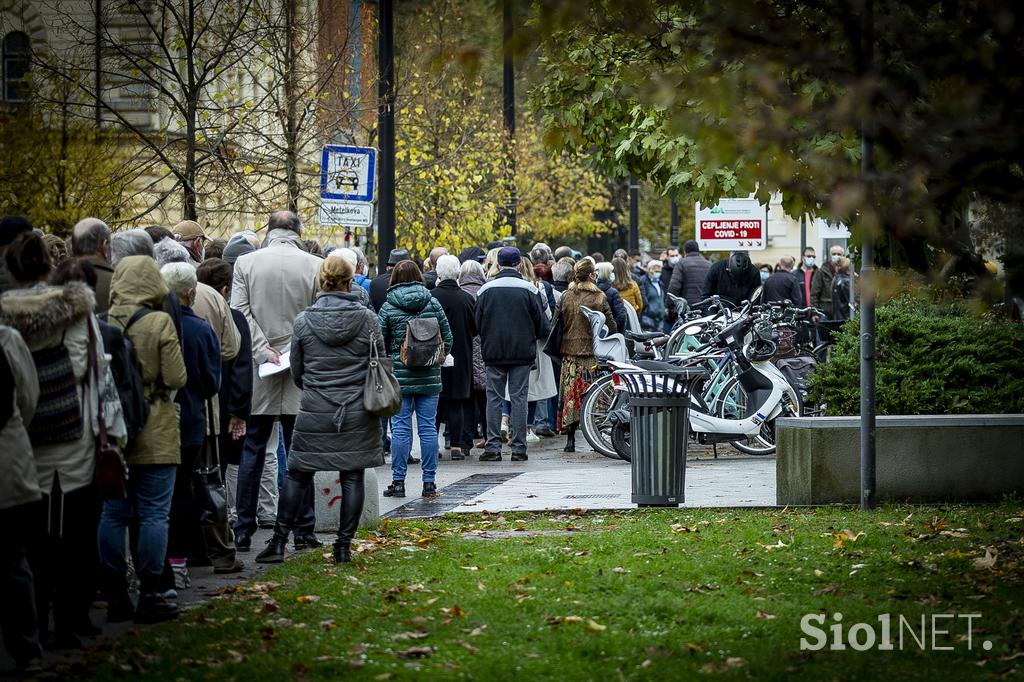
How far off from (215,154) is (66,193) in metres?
12.4

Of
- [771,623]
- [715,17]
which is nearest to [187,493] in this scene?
[771,623]

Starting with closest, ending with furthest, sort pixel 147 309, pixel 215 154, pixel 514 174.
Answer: pixel 147 309, pixel 215 154, pixel 514 174

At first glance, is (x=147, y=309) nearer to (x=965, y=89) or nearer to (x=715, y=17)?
(x=715, y=17)

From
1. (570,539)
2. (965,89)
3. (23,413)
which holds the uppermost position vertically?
(965,89)

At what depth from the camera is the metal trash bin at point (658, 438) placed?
11914 millimetres

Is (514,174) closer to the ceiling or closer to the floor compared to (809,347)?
closer to the ceiling

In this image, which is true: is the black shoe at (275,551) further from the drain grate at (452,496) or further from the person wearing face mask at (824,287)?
the person wearing face mask at (824,287)

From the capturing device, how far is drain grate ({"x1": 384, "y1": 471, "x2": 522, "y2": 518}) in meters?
12.2

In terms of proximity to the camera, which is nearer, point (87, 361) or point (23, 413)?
point (23, 413)

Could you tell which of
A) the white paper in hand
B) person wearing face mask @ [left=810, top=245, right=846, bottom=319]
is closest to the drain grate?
the white paper in hand

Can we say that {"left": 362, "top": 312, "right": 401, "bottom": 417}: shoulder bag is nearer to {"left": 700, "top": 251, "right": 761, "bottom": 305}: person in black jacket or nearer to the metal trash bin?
the metal trash bin

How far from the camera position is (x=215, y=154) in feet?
52.8

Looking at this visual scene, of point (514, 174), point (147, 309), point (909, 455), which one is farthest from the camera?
point (514, 174)

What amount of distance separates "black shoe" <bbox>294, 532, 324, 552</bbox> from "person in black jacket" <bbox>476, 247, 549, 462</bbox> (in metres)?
5.78
